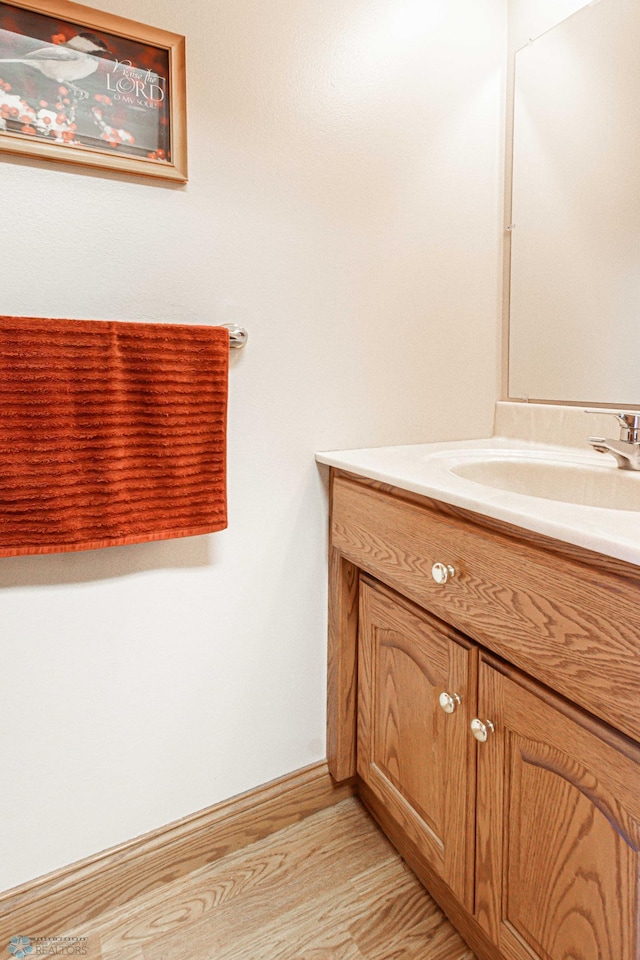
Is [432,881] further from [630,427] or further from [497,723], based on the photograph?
[630,427]

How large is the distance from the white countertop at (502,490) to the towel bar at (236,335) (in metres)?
0.29

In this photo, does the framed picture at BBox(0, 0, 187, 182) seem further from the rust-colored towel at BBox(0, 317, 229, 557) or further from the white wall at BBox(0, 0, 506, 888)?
the rust-colored towel at BBox(0, 317, 229, 557)

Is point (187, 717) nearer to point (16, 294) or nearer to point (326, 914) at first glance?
point (326, 914)

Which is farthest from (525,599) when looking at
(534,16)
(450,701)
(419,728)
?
(534,16)

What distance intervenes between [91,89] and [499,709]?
3.87ft

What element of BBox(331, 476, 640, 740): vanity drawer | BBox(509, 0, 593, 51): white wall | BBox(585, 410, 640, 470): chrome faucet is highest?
BBox(509, 0, 593, 51): white wall

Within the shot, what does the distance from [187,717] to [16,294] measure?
2.79 ft

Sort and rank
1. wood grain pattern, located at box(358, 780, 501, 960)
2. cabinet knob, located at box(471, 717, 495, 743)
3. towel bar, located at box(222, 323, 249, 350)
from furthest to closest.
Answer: towel bar, located at box(222, 323, 249, 350), wood grain pattern, located at box(358, 780, 501, 960), cabinet knob, located at box(471, 717, 495, 743)

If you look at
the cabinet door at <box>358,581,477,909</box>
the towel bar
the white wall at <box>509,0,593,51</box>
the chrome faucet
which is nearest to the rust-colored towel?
the towel bar

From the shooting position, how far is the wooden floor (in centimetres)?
102

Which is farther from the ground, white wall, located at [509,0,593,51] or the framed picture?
white wall, located at [509,0,593,51]

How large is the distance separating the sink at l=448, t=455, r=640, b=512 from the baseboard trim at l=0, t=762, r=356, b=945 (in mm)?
772

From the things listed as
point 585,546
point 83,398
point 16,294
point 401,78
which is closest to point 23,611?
point 83,398

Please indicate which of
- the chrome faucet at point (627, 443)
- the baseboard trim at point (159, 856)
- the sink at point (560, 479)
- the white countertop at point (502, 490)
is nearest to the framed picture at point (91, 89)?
the white countertop at point (502, 490)
